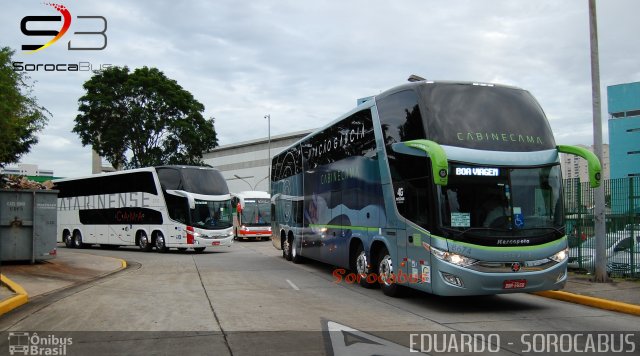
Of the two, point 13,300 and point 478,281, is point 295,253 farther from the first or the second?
point 478,281

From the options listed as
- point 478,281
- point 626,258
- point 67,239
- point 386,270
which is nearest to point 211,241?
point 67,239

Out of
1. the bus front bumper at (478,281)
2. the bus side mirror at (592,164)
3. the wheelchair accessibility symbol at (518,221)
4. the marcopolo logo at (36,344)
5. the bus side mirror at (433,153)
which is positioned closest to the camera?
the marcopolo logo at (36,344)

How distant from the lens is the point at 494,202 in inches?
352

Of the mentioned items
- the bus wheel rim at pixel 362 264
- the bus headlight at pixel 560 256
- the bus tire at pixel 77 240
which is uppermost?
the bus headlight at pixel 560 256

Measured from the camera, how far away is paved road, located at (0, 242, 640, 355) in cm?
695

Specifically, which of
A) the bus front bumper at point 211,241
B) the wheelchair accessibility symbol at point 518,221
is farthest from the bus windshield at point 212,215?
the wheelchair accessibility symbol at point 518,221

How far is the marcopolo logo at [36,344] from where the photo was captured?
6531 millimetres

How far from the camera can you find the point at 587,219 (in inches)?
534

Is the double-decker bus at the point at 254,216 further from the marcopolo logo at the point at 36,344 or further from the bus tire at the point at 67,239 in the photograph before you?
the marcopolo logo at the point at 36,344

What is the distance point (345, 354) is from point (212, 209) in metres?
19.0

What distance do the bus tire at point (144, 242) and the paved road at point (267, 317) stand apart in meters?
13.2

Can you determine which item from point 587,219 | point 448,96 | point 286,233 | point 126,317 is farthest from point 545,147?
point 286,233

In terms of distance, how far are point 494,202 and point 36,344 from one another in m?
7.08

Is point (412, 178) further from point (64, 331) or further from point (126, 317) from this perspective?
point (64, 331)
